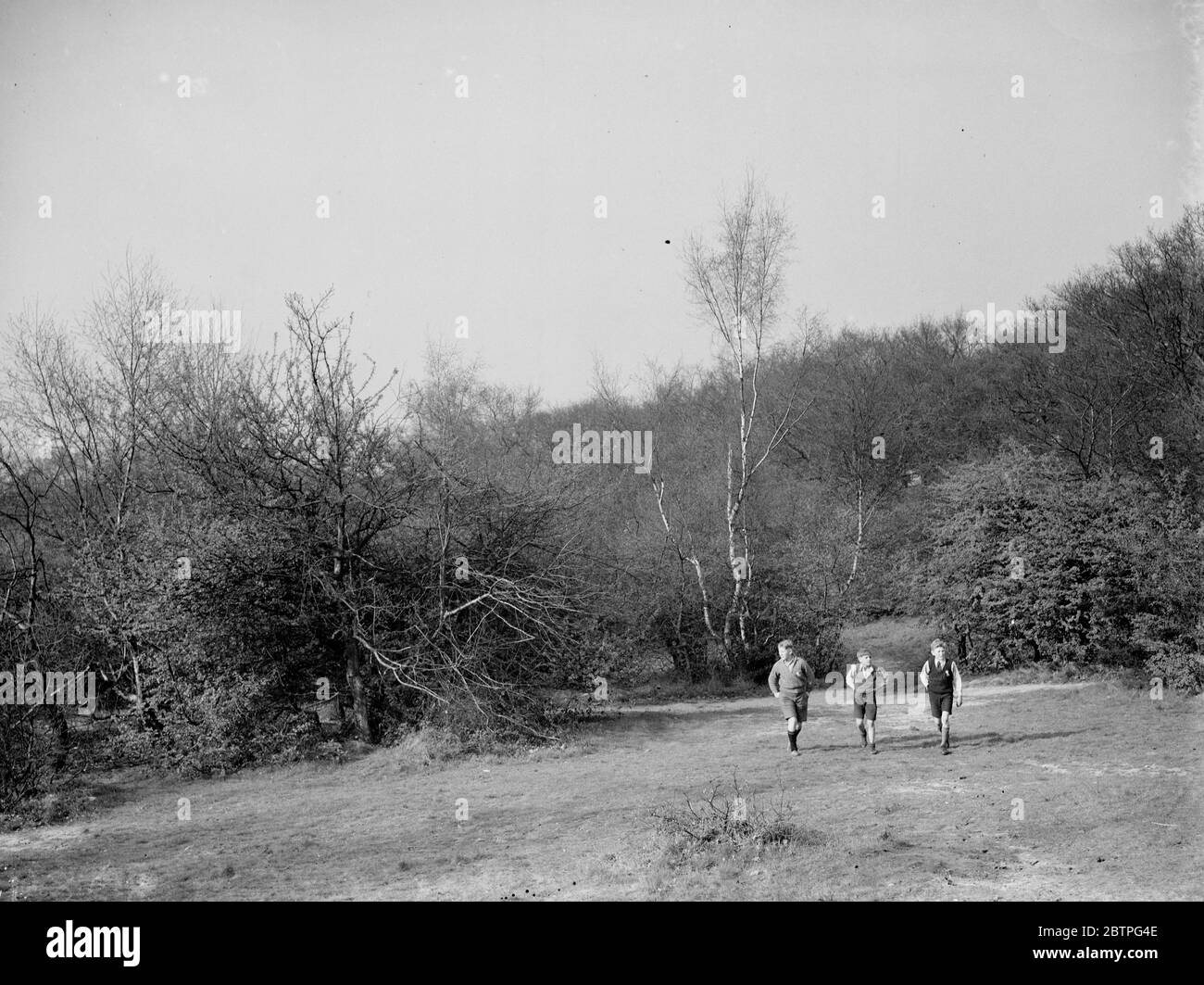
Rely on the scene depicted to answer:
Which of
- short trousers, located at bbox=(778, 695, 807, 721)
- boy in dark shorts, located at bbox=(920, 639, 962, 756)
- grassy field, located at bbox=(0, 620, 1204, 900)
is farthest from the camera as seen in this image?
short trousers, located at bbox=(778, 695, 807, 721)

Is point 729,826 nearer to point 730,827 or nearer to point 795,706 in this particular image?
point 730,827

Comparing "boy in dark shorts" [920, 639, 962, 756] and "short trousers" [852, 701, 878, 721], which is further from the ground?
"boy in dark shorts" [920, 639, 962, 756]

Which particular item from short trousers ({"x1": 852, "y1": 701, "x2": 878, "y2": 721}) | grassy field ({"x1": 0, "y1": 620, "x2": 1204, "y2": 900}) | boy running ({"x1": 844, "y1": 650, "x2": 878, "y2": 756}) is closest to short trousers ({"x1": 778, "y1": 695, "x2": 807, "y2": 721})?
grassy field ({"x1": 0, "y1": 620, "x2": 1204, "y2": 900})

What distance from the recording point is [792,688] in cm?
1291

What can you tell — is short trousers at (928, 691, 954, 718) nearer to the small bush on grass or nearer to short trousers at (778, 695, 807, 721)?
short trousers at (778, 695, 807, 721)

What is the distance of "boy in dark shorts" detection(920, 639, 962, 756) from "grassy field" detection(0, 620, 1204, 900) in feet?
1.86

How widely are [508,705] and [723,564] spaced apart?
11.9m

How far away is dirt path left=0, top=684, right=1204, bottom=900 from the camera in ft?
24.5

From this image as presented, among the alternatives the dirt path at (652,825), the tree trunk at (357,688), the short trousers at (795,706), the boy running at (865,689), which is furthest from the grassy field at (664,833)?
the tree trunk at (357,688)

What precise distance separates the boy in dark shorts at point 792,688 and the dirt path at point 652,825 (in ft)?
1.72

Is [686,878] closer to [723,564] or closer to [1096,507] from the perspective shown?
[1096,507]

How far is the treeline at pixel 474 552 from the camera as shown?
14.6 m
